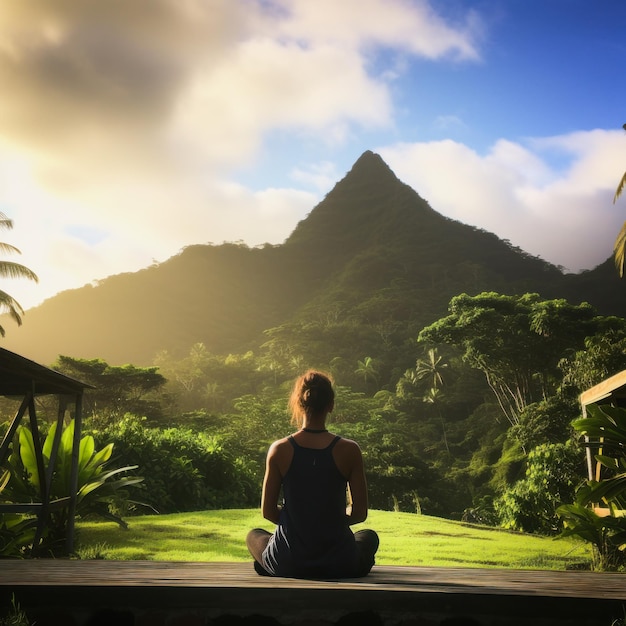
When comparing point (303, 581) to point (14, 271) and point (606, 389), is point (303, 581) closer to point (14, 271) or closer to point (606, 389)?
point (606, 389)

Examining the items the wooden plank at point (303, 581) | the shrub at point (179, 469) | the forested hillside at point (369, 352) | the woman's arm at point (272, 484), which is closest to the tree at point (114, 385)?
the forested hillside at point (369, 352)

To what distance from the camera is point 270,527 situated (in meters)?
10.3

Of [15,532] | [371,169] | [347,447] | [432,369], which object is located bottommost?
[15,532]

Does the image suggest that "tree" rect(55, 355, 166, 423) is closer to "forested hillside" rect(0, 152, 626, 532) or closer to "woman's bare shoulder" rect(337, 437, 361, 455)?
"forested hillside" rect(0, 152, 626, 532)

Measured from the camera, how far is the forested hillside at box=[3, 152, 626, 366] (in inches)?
2095

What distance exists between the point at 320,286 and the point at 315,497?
67552 millimetres

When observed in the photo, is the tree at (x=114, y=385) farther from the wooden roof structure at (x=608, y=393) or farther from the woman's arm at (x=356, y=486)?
the woman's arm at (x=356, y=486)

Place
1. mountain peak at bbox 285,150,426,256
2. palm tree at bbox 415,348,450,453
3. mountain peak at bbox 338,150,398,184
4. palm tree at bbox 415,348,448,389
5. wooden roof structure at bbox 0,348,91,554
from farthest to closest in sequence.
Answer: mountain peak at bbox 338,150,398,184 < mountain peak at bbox 285,150,426,256 < palm tree at bbox 415,348,448,389 < palm tree at bbox 415,348,450,453 < wooden roof structure at bbox 0,348,91,554

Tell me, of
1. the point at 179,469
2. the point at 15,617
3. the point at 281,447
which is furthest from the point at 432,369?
the point at 15,617

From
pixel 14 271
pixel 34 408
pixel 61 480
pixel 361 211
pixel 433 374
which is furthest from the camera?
pixel 361 211

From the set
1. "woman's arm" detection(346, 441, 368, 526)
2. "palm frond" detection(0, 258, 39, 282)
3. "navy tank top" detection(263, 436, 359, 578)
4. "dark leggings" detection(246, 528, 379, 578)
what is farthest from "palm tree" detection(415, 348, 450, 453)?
"navy tank top" detection(263, 436, 359, 578)

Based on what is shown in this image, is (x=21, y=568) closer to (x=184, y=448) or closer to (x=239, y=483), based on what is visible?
(x=184, y=448)

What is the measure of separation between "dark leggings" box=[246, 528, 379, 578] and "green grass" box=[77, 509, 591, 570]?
4.11 metres

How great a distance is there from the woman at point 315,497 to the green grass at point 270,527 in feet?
14.5
